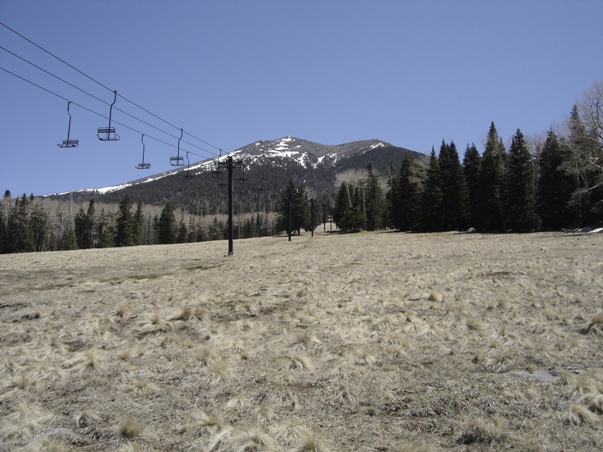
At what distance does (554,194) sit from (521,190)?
14.5 feet

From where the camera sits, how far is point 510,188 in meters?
60.2

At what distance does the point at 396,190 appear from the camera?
9375 cm

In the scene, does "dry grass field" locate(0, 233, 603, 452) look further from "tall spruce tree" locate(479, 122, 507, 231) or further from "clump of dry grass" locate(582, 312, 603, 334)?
"tall spruce tree" locate(479, 122, 507, 231)

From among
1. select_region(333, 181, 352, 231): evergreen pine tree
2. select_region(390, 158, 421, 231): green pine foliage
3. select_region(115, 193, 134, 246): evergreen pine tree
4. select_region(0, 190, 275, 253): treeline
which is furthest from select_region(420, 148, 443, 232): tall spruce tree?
select_region(115, 193, 134, 246): evergreen pine tree

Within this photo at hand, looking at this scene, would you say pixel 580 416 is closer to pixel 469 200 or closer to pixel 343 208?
pixel 469 200

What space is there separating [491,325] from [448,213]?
226ft

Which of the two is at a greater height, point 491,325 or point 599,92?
point 599,92

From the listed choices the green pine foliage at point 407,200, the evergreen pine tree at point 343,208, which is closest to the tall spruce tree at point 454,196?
the green pine foliage at point 407,200

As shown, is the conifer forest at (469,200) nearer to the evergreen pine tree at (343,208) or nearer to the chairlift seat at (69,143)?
the evergreen pine tree at (343,208)

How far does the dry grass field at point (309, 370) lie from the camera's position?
4.77 m

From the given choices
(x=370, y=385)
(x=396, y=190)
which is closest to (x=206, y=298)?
(x=370, y=385)

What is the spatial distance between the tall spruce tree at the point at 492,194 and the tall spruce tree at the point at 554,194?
593 cm

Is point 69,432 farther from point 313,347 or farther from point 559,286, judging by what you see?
point 559,286

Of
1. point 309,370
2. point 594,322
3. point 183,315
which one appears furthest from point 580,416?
point 183,315
